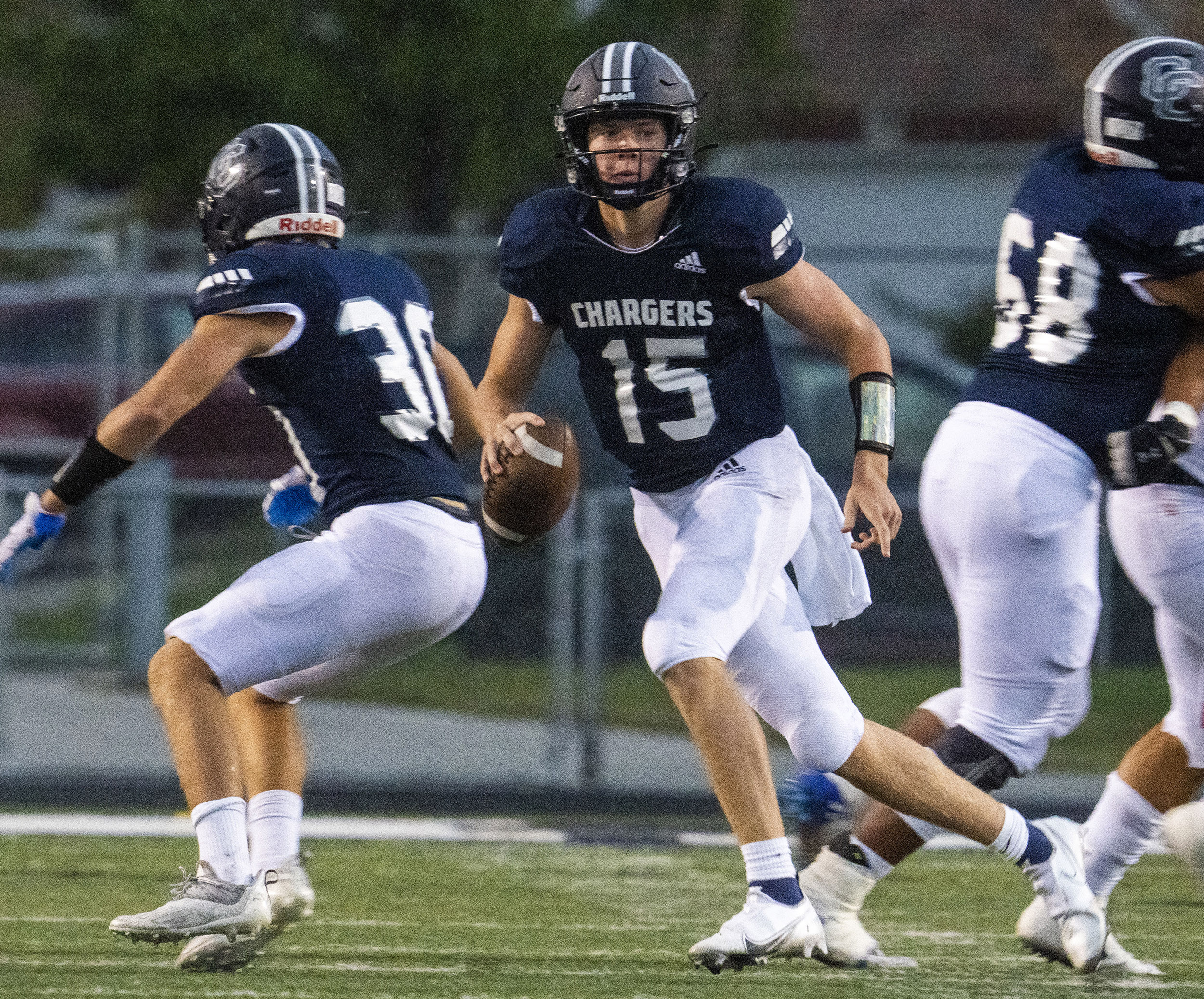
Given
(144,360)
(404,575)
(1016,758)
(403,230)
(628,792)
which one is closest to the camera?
(404,575)

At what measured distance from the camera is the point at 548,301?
13.6ft

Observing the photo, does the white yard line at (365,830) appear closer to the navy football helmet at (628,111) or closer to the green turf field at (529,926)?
the green turf field at (529,926)

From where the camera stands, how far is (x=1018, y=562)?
4.14 m

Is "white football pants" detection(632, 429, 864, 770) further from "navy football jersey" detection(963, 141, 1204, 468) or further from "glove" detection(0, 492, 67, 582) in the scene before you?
"glove" detection(0, 492, 67, 582)

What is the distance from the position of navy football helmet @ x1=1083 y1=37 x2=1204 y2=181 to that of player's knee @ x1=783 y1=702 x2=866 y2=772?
1.30m

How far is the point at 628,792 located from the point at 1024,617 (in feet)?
11.5

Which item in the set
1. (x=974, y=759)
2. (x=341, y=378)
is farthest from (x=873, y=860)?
(x=341, y=378)

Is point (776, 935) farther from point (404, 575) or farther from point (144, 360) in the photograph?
point (144, 360)

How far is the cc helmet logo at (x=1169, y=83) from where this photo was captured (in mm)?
4148

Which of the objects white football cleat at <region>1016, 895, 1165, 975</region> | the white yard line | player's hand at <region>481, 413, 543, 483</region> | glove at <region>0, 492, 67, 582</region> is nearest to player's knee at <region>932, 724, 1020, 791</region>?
white football cleat at <region>1016, 895, 1165, 975</region>

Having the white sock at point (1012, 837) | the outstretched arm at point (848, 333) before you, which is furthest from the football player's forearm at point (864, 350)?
the white sock at point (1012, 837)

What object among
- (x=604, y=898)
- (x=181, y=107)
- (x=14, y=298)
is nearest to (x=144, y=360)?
(x=14, y=298)

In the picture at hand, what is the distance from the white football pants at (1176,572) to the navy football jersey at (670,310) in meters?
0.76

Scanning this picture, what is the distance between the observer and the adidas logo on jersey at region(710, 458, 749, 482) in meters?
4.12
